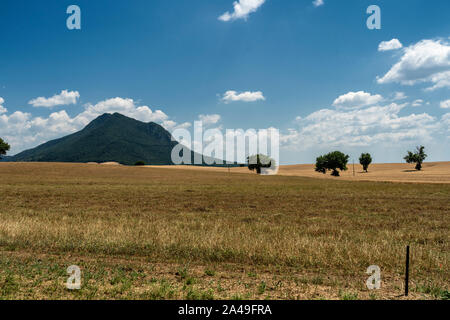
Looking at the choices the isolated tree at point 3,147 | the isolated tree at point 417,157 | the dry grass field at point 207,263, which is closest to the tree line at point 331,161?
the isolated tree at point 417,157

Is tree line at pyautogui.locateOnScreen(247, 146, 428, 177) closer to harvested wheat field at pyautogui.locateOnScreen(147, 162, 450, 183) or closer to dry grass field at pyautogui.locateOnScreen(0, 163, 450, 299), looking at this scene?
harvested wheat field at pyautogui.locateOnScreen(147, 162, 450, 183)

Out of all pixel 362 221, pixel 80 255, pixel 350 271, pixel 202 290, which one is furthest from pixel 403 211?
pixel 80 255

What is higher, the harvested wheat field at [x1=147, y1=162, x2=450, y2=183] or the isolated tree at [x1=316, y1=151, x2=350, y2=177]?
the isolated tree at [x1=316, y1=151, x2=350, y2=177]

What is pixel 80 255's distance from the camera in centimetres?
1021

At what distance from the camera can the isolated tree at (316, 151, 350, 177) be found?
119500 mm

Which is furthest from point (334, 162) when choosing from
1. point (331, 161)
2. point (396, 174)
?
point (396, 174)

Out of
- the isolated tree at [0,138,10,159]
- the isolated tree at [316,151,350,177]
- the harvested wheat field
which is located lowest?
the harvested wheat field
